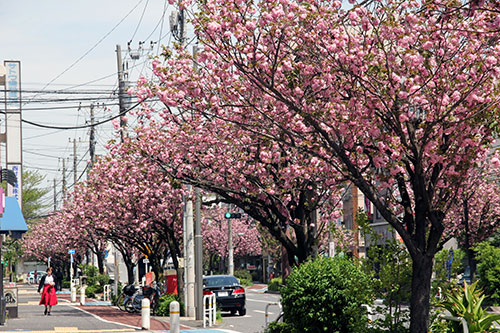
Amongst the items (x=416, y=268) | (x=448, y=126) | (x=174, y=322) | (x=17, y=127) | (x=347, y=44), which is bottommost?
(x=174, y=322)

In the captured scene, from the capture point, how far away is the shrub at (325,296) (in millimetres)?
14570

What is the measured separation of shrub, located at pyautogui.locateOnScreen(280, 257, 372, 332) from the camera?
47.8ft

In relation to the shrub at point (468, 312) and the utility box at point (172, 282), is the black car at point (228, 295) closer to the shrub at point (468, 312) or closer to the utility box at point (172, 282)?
the utility box at point (172, 282)

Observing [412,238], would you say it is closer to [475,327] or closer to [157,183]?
[475,327]

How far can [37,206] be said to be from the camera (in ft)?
363

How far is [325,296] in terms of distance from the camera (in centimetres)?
1481

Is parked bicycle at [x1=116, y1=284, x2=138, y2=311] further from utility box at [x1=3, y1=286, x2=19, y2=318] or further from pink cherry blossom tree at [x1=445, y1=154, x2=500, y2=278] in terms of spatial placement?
pink cherry blossom tree at [x1=445, y1=154, x2=500, y2=278]

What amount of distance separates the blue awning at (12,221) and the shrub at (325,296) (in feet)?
46.1

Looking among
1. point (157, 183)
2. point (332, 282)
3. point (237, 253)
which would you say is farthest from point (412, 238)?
point (237, 253)

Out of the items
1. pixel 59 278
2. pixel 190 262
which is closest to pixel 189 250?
pixel 190 262

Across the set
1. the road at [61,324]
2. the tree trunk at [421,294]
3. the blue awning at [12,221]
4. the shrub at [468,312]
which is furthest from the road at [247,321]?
the shrub at [468,312]

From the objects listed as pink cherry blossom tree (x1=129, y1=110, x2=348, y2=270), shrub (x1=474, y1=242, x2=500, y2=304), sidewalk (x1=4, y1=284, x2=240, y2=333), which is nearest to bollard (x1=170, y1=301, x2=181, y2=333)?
pink cherry blossom tree (x1=129, y1=110, x2=348, y2=270)

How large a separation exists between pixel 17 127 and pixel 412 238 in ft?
72.3

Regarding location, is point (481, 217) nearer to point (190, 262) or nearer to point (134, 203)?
point (190, 262)
